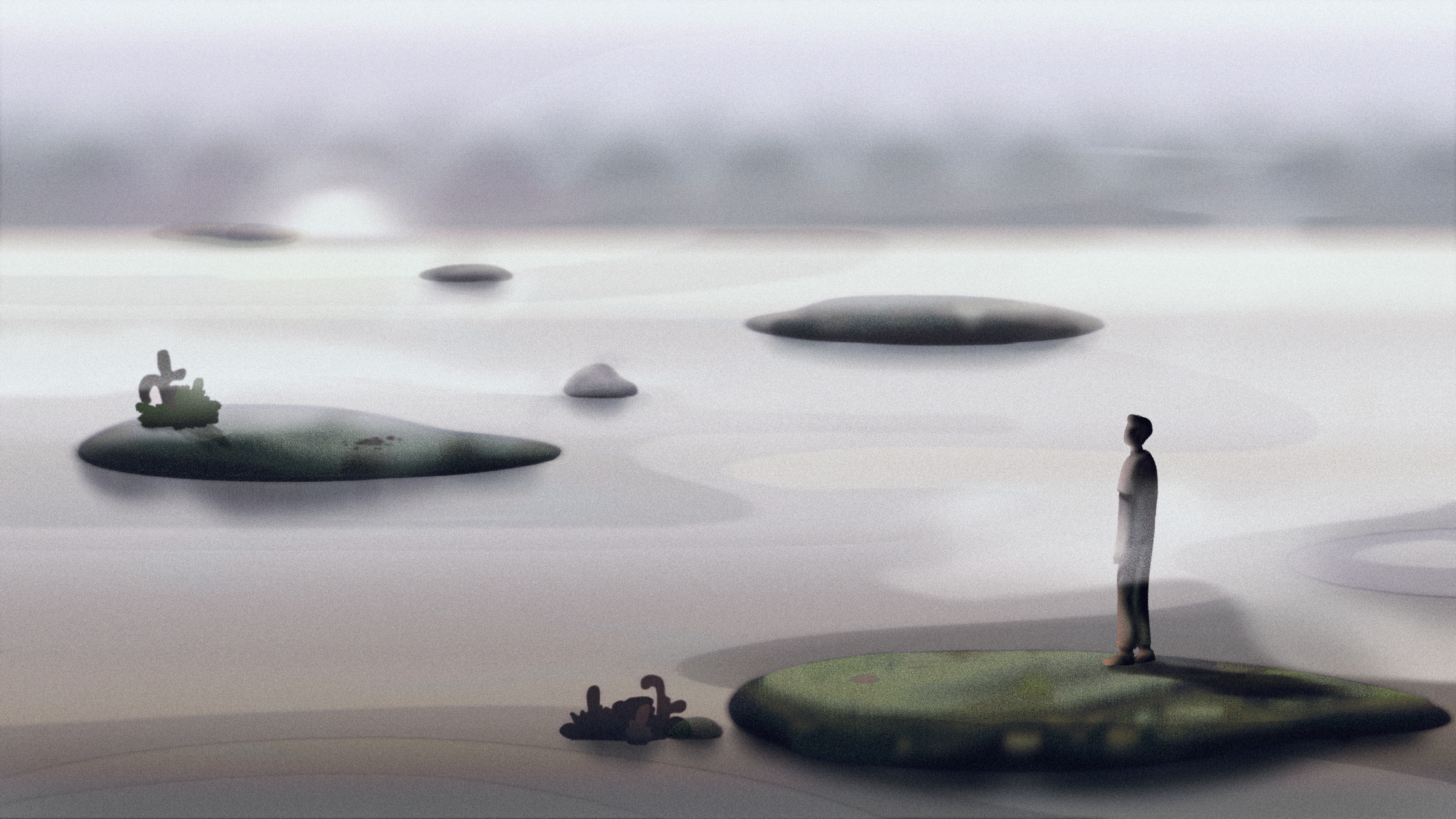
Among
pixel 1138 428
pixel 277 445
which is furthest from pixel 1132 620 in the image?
pixel 277 445

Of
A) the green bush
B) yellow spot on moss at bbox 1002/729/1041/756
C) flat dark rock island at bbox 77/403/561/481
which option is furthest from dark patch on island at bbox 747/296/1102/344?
yellow spot on moss at bbox 1002/729/1041/756

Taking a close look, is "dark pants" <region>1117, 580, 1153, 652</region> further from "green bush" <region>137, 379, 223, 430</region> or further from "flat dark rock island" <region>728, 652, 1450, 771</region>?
"green bush" <region>137, 379, 223, 430</region>

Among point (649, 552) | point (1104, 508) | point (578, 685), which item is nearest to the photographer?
point (578, 685)

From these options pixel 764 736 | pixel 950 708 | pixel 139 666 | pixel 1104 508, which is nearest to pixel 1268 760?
pixel 950 708

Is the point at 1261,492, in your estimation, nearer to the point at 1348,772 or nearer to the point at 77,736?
the point at 1348,772

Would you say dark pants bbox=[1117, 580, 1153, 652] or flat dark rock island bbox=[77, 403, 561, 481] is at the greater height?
flat dark rock island bbox=[77, 403, 561, 481]

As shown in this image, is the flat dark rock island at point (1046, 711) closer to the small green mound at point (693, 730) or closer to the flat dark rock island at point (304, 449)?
the small green mound at point (693, 730)

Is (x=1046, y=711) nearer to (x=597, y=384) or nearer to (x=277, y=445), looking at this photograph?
(x=277, y=445)
